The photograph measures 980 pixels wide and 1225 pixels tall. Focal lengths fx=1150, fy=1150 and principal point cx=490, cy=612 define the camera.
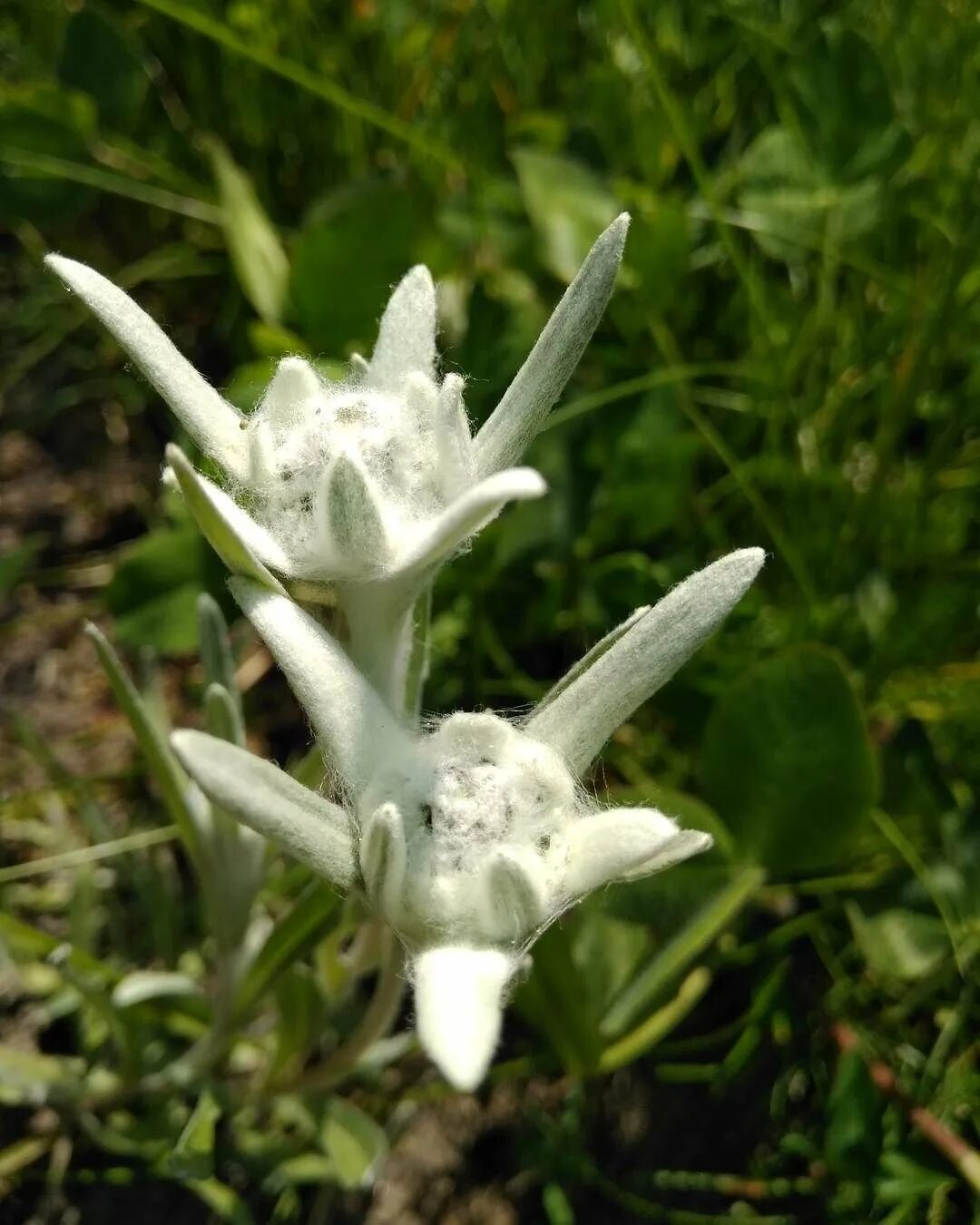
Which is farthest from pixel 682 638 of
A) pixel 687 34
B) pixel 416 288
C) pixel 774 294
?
pixel 687 34

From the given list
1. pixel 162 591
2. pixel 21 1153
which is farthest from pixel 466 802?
pixel 21 1153

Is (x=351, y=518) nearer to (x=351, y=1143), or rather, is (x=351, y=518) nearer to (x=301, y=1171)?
(x=351, y=1143)

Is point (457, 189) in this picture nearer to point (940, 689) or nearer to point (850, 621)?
point (850, 621)

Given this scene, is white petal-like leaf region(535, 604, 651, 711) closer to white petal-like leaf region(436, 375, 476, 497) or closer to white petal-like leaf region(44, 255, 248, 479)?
white petal-like leaf region(436, 375, 476, 497)

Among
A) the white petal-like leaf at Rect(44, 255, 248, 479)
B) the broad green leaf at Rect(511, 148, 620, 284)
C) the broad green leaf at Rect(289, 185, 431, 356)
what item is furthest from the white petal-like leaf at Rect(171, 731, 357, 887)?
the broad green leaf at Rect(511, 148, 620, 284)

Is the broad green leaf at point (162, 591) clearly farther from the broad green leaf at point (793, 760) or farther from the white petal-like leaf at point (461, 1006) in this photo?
the white petal-like leaf at point (461, 1006)

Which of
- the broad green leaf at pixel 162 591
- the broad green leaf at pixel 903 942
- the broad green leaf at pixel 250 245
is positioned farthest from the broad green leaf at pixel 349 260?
the broad green leaf at pixel 903 942
